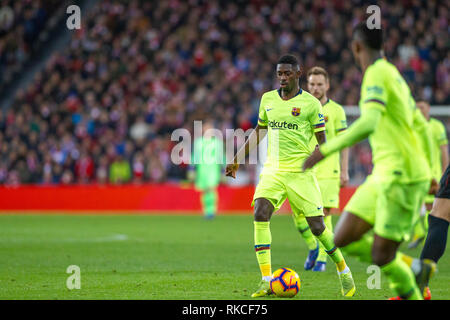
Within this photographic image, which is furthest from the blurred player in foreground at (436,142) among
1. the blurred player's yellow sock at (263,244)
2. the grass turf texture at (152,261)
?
the blurred player's yellow sock at (263,244)

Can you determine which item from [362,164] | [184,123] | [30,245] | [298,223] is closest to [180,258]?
[298,223]

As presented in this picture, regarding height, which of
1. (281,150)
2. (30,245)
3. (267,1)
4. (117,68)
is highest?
(267,1)

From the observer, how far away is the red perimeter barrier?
24234mm

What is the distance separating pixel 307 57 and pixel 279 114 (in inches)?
789

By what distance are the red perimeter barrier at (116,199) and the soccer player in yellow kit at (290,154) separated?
49.9 feet

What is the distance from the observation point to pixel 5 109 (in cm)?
2961

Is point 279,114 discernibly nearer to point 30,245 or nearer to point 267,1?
point 30,245

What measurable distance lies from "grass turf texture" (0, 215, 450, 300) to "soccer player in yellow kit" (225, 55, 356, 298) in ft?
2.59

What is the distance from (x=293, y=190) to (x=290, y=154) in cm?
43

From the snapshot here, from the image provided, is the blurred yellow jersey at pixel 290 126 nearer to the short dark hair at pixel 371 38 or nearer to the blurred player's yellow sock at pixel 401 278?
the short dark hair at pixel 371 38

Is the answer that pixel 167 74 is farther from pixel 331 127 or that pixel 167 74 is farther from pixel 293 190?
pixel 293 190

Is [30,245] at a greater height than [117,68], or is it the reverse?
[117,68]

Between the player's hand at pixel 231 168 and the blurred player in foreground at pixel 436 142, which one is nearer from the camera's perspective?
the player's hand at pixel 231 168

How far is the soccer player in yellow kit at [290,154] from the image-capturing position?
28.5ft
